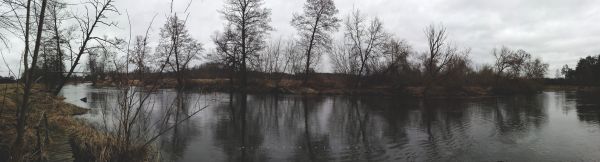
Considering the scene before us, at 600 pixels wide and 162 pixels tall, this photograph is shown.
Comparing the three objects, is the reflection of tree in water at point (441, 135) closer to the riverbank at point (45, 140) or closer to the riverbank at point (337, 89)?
the riverbank at point (45, 140)

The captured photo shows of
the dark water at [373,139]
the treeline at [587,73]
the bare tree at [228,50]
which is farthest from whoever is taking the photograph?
the treeline at [587,73]

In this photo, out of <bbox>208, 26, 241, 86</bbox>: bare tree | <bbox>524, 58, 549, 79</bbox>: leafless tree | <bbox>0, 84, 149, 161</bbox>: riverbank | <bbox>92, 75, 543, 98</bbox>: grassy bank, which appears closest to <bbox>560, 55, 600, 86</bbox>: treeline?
<bbox>524, 58, 549, 79</bbox>: leafless tree

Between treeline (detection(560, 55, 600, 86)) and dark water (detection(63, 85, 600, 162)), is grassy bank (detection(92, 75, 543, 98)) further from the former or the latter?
treeline (detection(560, 55, 600, 86))

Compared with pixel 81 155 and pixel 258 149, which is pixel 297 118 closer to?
pixel 258 149

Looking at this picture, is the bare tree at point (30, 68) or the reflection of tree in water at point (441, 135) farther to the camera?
the reflection of tree in water at point (441, 135)

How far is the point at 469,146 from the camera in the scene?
1124 centimetres

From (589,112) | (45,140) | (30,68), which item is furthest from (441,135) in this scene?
(589,112)

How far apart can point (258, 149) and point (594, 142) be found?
9866mm

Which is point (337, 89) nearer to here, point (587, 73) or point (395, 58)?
point (395, 58)

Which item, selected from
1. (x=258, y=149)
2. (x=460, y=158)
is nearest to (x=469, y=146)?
(x=460, y=158)

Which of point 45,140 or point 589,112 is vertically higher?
point 45,140

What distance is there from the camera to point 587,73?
72.9 metres

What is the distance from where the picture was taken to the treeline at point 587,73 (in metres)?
69.2

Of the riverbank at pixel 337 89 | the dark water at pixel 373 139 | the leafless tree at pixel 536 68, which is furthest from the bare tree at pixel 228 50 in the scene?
the leafless tree at pixel 536 68
